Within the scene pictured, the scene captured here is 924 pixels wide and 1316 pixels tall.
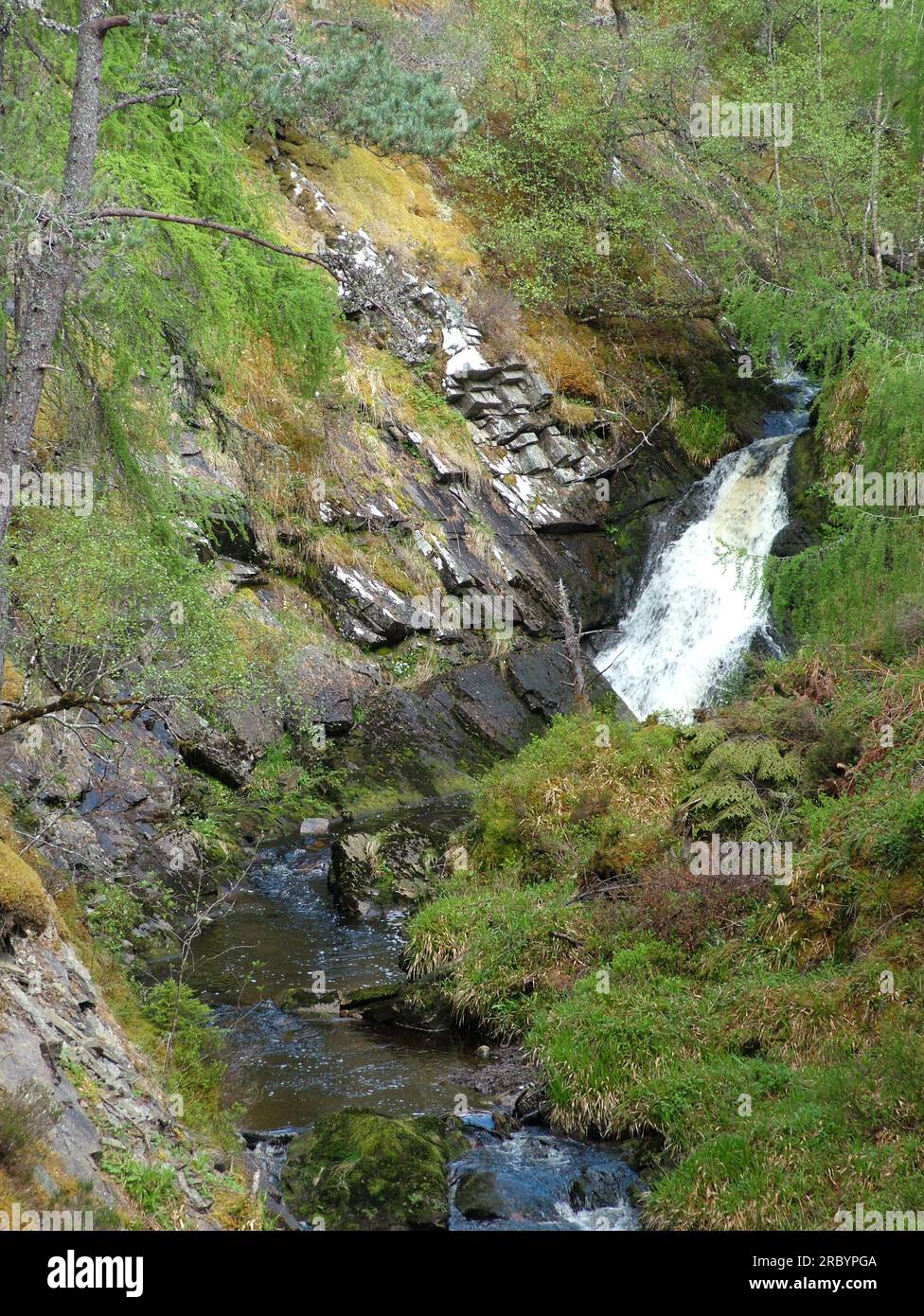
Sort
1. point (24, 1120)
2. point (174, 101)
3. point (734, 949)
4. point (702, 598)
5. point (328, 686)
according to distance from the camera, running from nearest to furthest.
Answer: point (24, 1120)
point (174, 101)
point (734, 949)
point (328, 686)
point (702, 598)

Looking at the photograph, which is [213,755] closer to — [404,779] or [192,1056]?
[404,779]

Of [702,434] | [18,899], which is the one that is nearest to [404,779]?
[18,899]

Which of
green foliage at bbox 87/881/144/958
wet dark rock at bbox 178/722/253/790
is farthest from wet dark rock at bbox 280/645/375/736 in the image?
green foliage at bbox 87/881/144/958

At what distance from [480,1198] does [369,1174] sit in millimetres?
787

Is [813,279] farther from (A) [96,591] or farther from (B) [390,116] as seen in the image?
(A) [96,591]

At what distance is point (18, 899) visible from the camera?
609cm

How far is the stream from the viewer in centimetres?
755

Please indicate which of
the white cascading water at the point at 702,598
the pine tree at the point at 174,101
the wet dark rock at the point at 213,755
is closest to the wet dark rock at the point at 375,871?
the wet dark rock at the point at 213,755

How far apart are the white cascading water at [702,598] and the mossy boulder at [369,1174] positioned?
1163 cm

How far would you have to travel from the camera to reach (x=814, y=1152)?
21.1 ft

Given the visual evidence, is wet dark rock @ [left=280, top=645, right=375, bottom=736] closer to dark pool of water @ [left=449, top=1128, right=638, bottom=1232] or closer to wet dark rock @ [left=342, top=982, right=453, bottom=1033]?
wet dark rock @ [left=342, top=982, right=453, bottom=1033]

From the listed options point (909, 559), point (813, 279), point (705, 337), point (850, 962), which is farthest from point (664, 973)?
point (705, 337)

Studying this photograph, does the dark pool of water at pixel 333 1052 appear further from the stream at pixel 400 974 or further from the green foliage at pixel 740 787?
the green foliage at pixel 740 787

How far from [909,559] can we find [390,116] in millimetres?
6238
